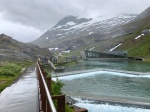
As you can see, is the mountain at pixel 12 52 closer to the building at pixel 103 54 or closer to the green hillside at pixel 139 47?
the building at pixel 103 54

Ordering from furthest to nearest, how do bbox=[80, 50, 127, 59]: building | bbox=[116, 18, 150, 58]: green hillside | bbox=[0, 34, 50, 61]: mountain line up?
bbox=[116, 18, 150, 58]: green hillside → bbox=[80, 50, 127, 59]: building → bbox=[0, 34, 50, 61]: mountain

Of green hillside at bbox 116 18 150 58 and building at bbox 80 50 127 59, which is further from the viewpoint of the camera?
green hillside at bbox 116 18 150 58

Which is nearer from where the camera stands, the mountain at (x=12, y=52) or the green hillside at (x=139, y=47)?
the mountain at (x=12, y=52)

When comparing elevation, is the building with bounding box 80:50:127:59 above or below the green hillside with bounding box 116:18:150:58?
below

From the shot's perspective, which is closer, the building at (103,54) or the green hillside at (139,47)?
the building at (103,54)

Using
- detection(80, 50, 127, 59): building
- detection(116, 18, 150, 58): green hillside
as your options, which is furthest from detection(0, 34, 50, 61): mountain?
detection(116, 18, 150, 58): green hillside

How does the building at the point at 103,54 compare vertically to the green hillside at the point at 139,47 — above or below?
below

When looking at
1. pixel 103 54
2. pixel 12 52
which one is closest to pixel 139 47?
pixel 103 54

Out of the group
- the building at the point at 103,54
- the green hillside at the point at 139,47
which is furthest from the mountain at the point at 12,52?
the green hillside at the point at 139,47

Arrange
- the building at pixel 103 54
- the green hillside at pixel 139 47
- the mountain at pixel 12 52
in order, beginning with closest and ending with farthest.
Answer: the mountain at pixel 12 52 → the building at pixel 103 54 → the green hillside at pixel 139 47

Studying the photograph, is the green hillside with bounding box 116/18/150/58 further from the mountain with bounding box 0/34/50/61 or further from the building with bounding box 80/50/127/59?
the mountain with bounding box 0/34/50/61

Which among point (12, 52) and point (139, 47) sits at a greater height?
point (139, 47)

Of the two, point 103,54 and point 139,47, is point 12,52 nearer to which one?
point 103,54

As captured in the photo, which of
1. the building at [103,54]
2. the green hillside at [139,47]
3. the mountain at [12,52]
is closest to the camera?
the mountain at [12,52]
